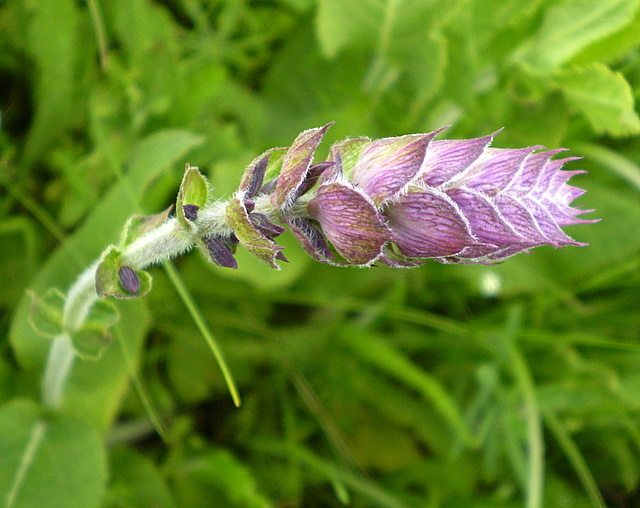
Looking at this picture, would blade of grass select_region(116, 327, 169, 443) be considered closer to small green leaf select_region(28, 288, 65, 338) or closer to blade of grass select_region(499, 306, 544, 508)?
small green leaf select_region(28, 288, 65, 338)

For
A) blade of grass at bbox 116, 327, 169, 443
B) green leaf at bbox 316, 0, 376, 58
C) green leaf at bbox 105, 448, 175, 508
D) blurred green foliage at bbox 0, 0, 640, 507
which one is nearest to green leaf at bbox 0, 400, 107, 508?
blurred green foliage at bbox 0, 0, 640, 507

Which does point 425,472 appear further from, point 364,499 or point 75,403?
point 75,403

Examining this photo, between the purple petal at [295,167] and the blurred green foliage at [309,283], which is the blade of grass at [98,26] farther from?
the purple petal at [295,167]

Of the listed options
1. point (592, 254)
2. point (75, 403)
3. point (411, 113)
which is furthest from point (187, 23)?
point (592, 254)

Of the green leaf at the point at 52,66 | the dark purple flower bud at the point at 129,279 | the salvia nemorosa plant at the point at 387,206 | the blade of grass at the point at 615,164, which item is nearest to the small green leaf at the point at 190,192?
the salvia nemorosa plant at the point at 387,206

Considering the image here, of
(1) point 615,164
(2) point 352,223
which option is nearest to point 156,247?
(2) point 352,223
